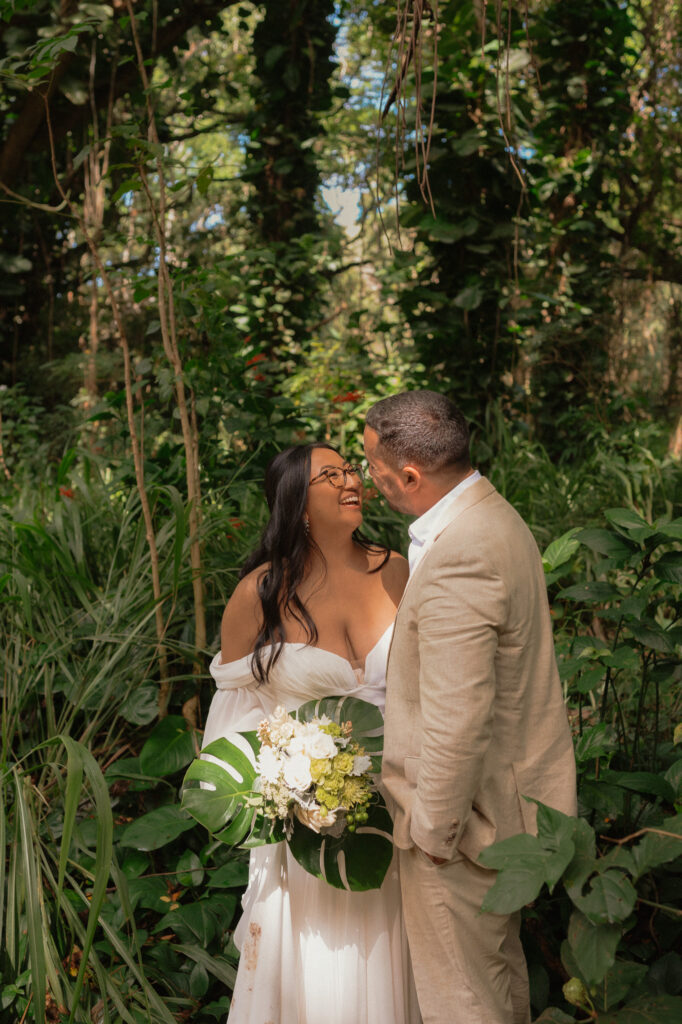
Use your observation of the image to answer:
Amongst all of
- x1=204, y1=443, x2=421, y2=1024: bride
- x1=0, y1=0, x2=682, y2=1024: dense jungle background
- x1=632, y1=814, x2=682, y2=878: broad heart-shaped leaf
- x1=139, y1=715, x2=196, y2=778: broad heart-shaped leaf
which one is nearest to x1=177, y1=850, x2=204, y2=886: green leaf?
x1=0, y1=0, x2=682, y2=1024: dense jungle background

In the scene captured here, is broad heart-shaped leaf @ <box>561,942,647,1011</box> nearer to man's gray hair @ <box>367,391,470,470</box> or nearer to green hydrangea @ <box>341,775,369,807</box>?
green hydrangea @ <box>341,775,369,807</box>

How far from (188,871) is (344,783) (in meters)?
1.26

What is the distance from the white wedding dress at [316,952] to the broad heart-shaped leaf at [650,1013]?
25.7 inches

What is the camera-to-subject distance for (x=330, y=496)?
240 centimetres

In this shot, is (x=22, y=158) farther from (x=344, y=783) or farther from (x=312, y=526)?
(x=344, y=783)

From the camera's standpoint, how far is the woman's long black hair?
2.35 meters

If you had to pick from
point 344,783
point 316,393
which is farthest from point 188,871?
point 316,393

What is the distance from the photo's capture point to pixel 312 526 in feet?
8.00

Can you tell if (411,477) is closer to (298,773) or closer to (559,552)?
(298,773)

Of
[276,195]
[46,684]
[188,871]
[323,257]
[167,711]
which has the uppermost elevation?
[276,195]

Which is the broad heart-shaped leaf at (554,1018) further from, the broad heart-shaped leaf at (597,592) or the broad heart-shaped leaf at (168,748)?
the broad heart-shaped leaf at (168,748)

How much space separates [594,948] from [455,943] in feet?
1.41

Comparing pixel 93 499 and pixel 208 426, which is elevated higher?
pixel 208 426

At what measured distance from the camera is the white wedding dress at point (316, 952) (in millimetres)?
2035
